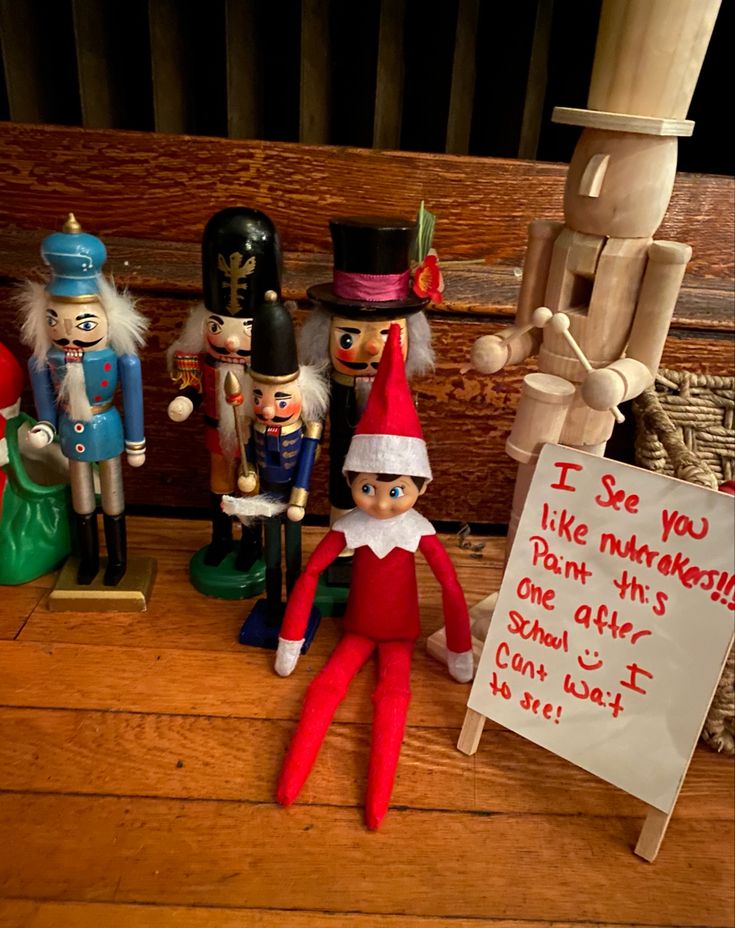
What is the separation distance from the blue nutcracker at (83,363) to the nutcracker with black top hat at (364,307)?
0.81 ft

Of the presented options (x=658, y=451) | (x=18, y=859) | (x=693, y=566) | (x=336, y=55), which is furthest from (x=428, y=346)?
(x=18, y=859)

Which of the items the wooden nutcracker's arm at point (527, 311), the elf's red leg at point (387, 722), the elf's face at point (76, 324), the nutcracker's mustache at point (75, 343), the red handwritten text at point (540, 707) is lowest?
the elf's red leg at point (387, 722)

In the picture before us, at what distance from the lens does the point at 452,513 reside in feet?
4.57

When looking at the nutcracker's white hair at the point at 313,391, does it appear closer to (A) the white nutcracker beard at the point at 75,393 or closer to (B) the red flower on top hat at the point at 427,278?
(B) the red flower on top hat at the point at 427,278

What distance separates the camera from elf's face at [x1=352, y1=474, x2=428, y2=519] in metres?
0.91

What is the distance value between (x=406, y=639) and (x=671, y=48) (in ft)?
2.49

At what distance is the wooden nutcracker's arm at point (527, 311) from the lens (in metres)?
0.88

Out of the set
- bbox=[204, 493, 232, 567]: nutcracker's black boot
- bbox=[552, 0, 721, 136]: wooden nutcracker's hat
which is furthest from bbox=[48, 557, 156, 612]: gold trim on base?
bbox=[552, 0, 721, 136]: wooden nutcracker's hat

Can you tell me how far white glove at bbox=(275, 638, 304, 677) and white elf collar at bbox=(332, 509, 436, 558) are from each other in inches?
6.3

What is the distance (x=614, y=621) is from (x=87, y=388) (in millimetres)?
715

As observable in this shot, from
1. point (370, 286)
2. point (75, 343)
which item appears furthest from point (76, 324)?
point (370, 286)

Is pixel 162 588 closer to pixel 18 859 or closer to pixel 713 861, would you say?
pixel 18 859

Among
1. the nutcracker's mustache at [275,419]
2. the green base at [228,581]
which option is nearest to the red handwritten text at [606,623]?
the nutcracker's mustache at [275,419]

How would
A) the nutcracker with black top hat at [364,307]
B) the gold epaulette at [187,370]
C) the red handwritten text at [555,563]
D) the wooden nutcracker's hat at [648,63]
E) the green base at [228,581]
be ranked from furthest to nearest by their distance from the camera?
the green base at [228,581] < the gold epaulette at [187,370] < the nutcracker with black top hat at [364,307] < the red handwritten text at [555,563] < the wooden nutcracker's hat at [648,63]
